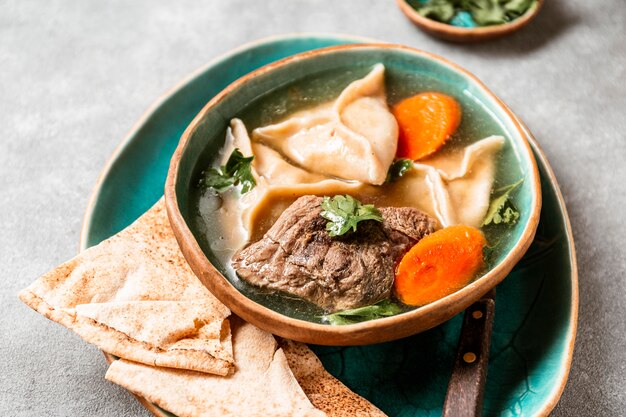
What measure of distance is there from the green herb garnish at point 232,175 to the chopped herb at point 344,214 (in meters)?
0.46

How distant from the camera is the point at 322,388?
3.22m

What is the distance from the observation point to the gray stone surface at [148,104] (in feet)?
11.8

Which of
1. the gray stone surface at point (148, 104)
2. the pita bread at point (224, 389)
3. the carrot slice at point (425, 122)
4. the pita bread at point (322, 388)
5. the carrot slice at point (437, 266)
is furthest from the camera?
the carrot slice at point (425, 122)

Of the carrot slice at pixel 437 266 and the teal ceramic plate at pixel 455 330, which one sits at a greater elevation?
the carrot slice at pixel 437 266

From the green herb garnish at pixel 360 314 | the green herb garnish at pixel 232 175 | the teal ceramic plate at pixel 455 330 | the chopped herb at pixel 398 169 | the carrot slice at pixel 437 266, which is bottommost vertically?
the teal ceramic plate at pixel 455 330

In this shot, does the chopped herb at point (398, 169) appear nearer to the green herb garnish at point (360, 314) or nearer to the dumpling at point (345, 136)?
the dumpling at point (345, 136)

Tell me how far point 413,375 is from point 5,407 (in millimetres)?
1920

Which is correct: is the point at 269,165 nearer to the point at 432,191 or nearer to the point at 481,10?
the point at 432,191

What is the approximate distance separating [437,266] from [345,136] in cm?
91

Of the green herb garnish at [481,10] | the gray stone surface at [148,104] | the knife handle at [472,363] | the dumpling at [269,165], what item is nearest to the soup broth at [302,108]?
the dumpling at [269,165]

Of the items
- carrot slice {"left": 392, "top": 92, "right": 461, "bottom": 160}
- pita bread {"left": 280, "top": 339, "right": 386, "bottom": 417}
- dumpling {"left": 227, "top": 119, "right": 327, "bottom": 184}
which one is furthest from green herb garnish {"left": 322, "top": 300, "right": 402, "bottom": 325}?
carrot slice {"left": 392, "top": 92, "right": 461, "bottom": 160}

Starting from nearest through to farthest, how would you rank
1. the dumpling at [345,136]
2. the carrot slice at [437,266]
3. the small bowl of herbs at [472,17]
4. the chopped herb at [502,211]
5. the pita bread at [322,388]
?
the pita bread at [322,388] < the carrot slice at [437,266] < the chopped herb at [502,211] < the dumpling at [345,136] < the small bowl of herbs at [472,17]

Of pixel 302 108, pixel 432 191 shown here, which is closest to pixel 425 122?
pixel 432 191

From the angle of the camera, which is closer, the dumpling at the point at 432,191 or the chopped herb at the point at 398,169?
the dumpling at the point at 432,191
